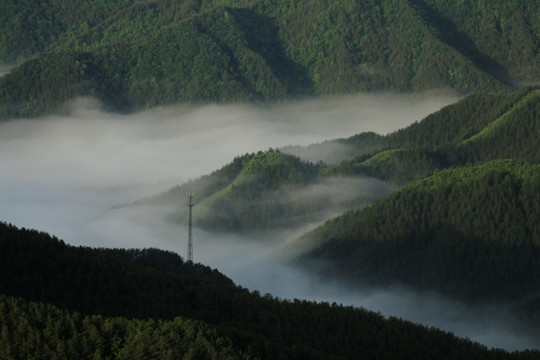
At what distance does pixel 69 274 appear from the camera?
652 ft

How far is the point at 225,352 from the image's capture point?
158375mm

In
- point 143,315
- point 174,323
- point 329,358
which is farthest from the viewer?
point 143,315

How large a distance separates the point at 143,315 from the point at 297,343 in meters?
17.3

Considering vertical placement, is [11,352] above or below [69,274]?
below

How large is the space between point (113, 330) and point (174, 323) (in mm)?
6703

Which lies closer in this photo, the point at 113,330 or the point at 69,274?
the point at 113,330

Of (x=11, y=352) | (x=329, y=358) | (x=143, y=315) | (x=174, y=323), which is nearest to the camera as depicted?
(x=11, y=352)

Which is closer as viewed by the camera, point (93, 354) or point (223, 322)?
point (93, 354)

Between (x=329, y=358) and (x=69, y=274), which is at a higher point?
(x=69, y=274)

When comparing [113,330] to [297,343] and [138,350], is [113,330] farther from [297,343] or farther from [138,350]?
[297,343]

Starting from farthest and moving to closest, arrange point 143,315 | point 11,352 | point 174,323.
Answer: point 143,315, point 174,323, point 11,352

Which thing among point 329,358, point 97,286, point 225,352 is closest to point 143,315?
point 97,286

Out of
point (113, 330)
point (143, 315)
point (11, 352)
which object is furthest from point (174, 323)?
point (143, 315)

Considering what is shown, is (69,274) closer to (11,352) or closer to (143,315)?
(143,315)
